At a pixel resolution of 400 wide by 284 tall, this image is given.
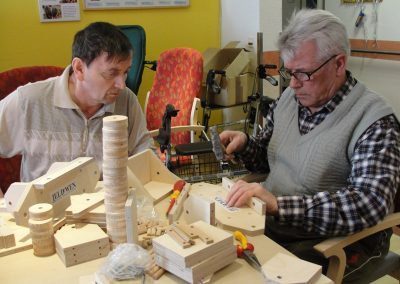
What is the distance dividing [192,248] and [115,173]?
0.87 feet

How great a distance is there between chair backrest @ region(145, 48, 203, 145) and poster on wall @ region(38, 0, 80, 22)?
2.81 ft

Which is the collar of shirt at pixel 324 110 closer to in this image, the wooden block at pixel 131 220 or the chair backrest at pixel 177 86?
the wooden block at pixel 131 220

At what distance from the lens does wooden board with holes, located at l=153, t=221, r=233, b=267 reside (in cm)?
91

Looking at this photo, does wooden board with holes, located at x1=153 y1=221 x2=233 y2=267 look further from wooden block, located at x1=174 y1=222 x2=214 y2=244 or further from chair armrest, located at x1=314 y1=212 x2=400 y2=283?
chair armrest, located at x1=314 y1=212 x2=400 y2=283

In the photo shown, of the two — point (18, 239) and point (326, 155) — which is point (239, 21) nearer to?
point (326, 155)

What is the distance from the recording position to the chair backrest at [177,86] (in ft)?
9.47

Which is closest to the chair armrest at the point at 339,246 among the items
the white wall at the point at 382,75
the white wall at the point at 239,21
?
the white wall at the point at 382,75

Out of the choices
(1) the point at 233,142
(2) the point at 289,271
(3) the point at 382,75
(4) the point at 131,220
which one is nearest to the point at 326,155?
(1) the point at 233,142

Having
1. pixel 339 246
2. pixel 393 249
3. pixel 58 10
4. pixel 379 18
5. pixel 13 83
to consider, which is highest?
pixel 58 10

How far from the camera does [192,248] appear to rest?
3.05 ft

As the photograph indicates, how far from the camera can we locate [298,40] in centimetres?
153

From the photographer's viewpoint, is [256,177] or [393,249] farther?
[393,249]

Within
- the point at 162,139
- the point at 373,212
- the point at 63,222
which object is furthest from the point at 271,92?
the point at 63,222

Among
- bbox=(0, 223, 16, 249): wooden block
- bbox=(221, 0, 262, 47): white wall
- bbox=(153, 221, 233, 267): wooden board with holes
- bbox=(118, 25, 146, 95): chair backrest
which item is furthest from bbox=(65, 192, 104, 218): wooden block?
bbox=(221, 0, 262, 47): white wall
